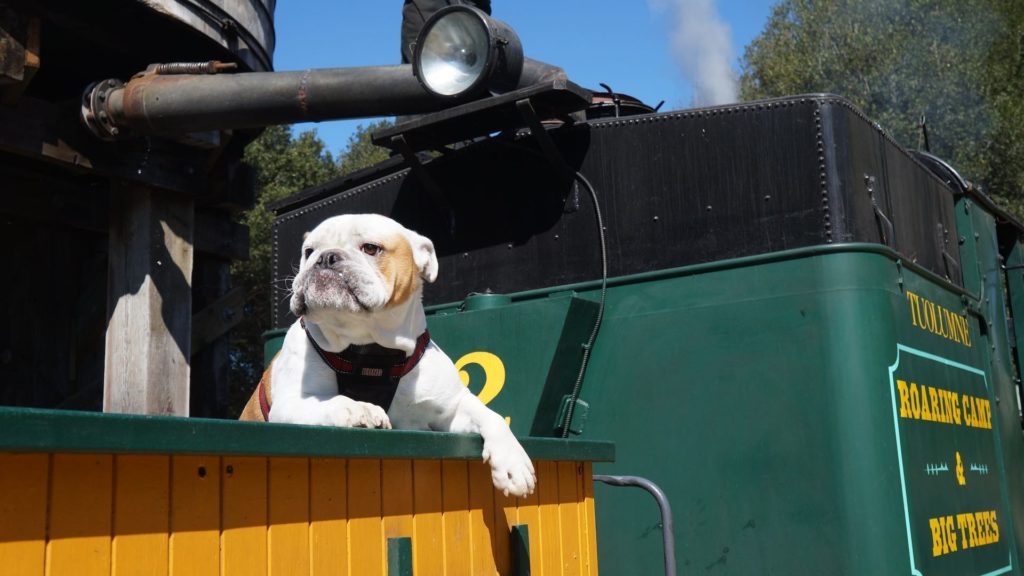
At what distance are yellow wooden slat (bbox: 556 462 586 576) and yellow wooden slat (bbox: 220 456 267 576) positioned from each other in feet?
4.24

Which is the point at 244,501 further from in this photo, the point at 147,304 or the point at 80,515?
the point at 147,304

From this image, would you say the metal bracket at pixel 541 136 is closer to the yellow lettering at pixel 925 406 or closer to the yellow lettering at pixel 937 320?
the yellow lettering at pixel 937 320

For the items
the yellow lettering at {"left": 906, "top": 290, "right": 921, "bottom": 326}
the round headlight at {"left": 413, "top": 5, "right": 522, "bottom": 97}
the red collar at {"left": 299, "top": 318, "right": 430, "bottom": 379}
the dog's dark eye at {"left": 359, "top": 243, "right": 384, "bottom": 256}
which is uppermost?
the round headlight at {"left": 413, "top": 5, "right": 522, "bottom": 97}

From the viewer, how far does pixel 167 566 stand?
174cm

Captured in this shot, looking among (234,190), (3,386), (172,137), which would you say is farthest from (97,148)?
(3,386)

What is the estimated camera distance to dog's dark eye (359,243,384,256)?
3.19 metres

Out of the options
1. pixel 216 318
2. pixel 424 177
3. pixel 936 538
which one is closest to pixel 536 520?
pixel 936 538

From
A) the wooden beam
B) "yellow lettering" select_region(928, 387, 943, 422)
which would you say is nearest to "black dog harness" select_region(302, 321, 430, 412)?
"yellow lettering" select_region(928, 387, 943, 422)

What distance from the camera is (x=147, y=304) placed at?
6.07m

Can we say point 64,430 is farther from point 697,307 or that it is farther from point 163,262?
point 163,262

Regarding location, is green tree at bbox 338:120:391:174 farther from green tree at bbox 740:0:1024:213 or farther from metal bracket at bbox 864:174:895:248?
metal bracket at bbox 864:174:895:248

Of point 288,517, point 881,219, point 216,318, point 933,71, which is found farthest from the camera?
point 933,71

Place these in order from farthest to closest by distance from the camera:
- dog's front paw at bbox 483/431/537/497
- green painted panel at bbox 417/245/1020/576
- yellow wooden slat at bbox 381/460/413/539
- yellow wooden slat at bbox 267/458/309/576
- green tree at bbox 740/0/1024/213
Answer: green tree at bbox 740/0/1024/213
green painted panel at bbox 417/245/1020/576
dog's front paw at bbox 483/431/537/497
yellow wooden slat at bbox 381/460/413/539
yellow wooden slat at bbox 267/458/309/576

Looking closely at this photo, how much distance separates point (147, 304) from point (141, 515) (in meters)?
4.62
